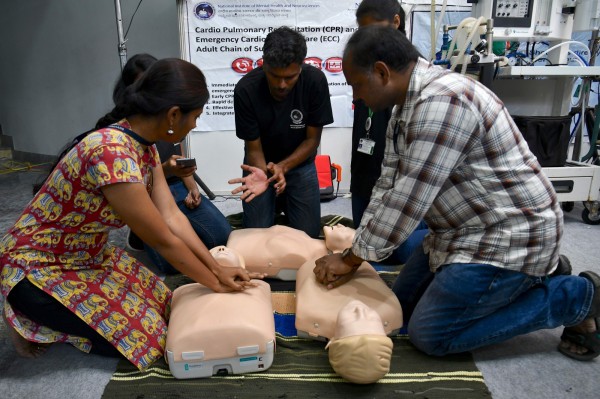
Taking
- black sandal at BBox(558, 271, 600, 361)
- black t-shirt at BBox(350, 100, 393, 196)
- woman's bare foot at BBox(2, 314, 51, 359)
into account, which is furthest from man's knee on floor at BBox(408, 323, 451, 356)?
woman's bare foot at BBox(2, 314, 51, 359)

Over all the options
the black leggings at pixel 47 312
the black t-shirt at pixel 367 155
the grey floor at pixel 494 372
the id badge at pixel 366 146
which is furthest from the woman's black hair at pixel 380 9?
the black leggings at pixel 47 312

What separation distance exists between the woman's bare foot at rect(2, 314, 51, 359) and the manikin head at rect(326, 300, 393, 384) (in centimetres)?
88

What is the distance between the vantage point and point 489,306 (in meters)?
1.29

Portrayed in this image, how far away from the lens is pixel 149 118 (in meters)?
1.20

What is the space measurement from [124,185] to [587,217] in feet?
7.99

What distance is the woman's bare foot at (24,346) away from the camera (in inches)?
51.0

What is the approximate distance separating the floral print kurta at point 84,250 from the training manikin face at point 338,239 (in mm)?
714

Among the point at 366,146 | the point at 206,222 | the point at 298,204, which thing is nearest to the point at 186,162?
the point at 206,222

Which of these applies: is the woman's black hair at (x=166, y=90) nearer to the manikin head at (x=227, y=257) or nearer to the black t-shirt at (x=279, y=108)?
the manikin head at (x=227, y=257)

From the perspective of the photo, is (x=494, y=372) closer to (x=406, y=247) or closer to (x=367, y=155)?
(x=406, y=247)

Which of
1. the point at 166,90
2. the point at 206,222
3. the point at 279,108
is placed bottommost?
the point at 206,222

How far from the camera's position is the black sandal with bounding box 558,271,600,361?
1279 mm

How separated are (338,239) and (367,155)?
0.46 meters

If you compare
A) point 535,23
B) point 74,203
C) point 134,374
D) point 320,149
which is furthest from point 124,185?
point 535,23
